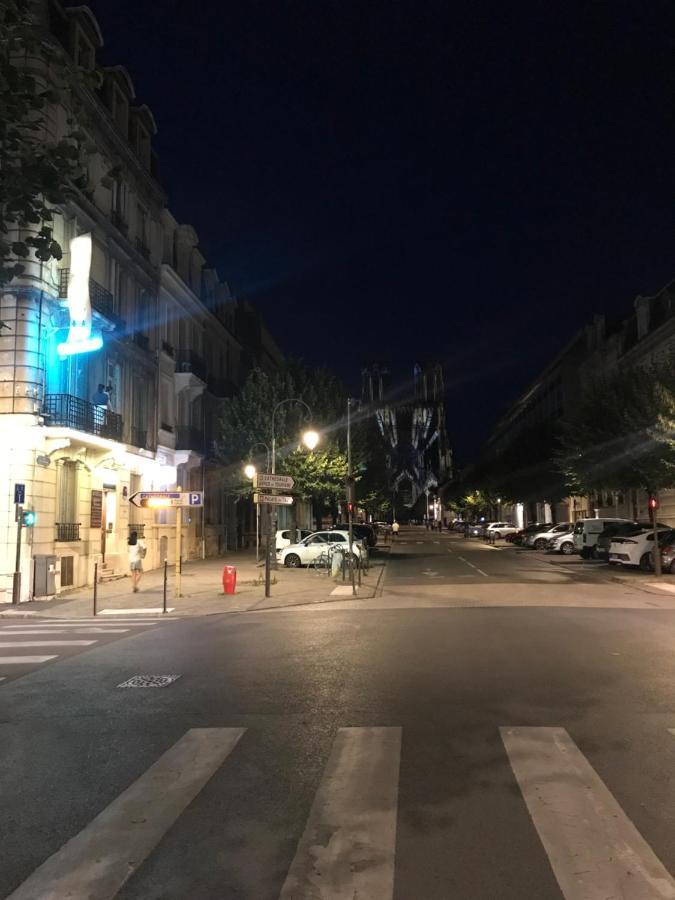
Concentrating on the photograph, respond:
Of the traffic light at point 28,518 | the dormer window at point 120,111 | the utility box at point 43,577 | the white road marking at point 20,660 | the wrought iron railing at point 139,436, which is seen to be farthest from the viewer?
the wrought iron railing at point 139,436

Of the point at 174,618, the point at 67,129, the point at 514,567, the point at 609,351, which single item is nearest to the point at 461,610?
the point at 174,618

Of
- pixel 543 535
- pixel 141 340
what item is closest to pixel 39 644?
pixel 141 340

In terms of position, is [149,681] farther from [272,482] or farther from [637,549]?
[637,549]

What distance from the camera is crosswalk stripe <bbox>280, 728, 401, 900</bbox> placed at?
12.2 feet

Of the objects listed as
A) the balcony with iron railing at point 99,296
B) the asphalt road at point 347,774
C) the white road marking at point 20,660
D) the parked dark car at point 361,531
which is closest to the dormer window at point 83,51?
the balcony with iron railing at point 99,296

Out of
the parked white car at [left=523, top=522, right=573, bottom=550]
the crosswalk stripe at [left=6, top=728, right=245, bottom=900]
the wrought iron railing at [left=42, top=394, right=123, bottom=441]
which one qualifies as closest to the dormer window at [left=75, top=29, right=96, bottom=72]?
the wrought iron railing at [left=42, top=394, right=123, bottom=441]

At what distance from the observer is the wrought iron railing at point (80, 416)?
65.2 feet

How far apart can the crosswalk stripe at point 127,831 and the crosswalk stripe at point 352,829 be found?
0.87m

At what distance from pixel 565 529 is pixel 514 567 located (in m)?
12.3

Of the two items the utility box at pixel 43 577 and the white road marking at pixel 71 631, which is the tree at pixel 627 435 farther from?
the utility box at pixel 43 577

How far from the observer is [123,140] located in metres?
25.3

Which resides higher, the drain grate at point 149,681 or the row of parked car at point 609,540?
the row of parked car at point 609,540

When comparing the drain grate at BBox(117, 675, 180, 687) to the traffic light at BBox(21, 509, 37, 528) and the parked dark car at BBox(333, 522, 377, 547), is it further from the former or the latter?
the parked dark car at BBox(333, 522, 377, 547)

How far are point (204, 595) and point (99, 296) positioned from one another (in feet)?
31.7
